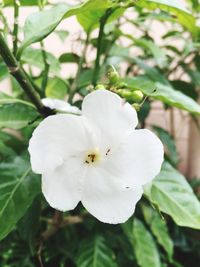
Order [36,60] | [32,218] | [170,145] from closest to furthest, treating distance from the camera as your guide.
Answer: [32,218] < [36,60] < [170,145]

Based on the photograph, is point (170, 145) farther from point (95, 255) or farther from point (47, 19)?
point (47, 19)

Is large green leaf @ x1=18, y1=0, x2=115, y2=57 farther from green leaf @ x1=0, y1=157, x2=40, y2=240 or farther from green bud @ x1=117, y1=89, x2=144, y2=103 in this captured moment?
green leaf @ x1=0, y1=157, x2=40, y2=240

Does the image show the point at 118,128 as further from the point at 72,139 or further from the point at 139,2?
the point at 139,2

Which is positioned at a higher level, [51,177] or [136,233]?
[51,177]

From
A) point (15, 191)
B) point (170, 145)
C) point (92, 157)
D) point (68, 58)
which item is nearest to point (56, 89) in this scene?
point (68, 58)

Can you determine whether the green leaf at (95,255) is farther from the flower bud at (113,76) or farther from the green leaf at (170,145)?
the flower bud at (113,76)

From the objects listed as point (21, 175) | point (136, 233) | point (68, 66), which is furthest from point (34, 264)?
point (68, 66)

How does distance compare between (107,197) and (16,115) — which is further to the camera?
(16,115)

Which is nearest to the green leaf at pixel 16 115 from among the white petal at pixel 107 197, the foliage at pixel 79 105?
the foliage at pixel 79 105
